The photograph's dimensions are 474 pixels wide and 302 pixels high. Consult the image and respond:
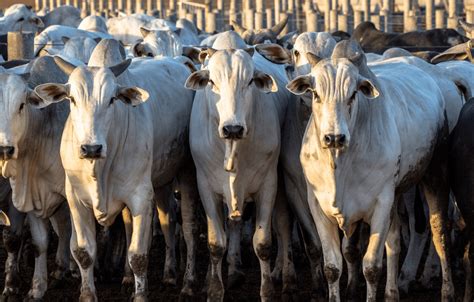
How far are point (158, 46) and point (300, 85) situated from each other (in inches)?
222

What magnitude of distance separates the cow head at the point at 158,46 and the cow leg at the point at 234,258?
3392 millimetres

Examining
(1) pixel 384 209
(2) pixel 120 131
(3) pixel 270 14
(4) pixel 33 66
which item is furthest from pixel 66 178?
(3) pixel 270 14

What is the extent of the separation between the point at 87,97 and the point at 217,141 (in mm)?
1178

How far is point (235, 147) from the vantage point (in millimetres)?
11500

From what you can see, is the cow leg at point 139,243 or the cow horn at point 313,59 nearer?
the cow horn at point 313,59

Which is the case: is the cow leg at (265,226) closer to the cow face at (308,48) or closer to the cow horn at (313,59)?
the cow face at (308,48)

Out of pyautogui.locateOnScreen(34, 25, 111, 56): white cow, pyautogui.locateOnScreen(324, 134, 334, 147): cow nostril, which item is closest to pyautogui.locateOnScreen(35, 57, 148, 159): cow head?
pyautogui.locateOnScreen(324, 134, 334, 147): cow nostril

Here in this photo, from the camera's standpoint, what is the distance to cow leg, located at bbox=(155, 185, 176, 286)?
12938 mm

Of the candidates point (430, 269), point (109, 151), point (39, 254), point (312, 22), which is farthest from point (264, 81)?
point (312, 22)

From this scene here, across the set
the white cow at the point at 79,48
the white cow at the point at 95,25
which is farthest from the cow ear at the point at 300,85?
the white cow at the point at 95,25

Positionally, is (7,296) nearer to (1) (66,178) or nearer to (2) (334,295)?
(1) (66,178)

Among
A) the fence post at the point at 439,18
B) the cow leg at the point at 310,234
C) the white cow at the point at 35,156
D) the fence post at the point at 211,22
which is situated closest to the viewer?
the white cow at the point at 35,156

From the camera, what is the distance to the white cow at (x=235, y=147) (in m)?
11.5

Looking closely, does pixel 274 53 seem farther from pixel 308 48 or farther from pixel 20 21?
pixel 20 21
